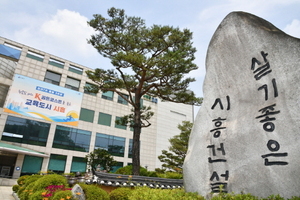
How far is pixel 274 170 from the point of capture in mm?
2592

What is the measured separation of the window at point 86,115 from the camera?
18344mm

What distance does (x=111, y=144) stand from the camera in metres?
19.3

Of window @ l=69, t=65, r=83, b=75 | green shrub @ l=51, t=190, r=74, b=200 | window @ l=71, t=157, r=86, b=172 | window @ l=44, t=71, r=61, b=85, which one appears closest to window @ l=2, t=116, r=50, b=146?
window @ l=71, t=157, r=86, b=172

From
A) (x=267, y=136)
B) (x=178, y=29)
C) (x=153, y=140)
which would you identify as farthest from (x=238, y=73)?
(x=153, y=140)

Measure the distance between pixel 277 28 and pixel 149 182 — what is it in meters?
5.34

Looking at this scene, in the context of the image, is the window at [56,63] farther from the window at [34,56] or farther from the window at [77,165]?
the window at [77,165]

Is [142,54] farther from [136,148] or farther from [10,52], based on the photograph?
[10,52]

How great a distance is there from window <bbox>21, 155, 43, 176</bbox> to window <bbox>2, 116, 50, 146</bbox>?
110 centimetres

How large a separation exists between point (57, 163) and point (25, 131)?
3.45 m

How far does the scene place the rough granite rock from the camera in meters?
2.61

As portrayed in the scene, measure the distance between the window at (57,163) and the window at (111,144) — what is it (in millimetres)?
3048

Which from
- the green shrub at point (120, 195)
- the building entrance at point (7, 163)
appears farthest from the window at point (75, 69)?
the green shrub at point (120, 195)

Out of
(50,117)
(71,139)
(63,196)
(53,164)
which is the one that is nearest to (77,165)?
(53,164)

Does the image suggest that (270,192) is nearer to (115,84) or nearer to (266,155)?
(266,155)
